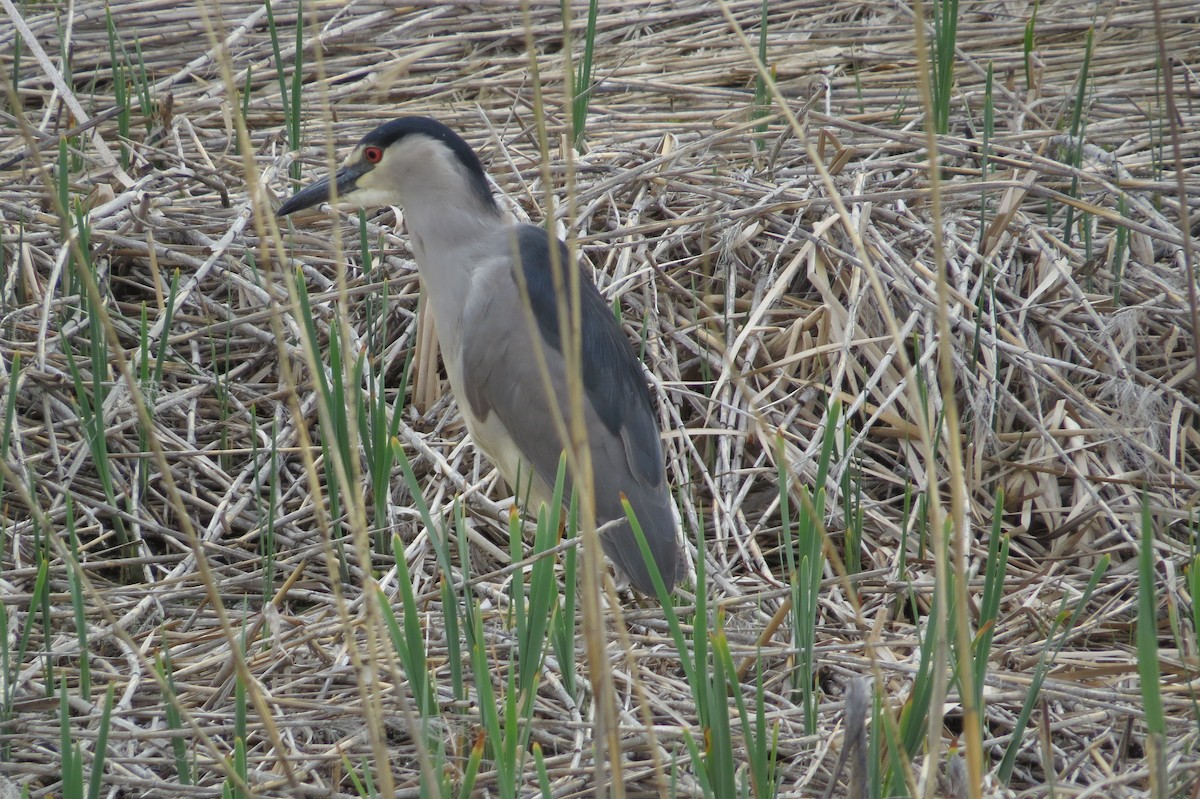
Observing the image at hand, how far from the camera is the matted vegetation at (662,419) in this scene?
215cm

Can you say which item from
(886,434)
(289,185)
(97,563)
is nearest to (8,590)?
(97,563)

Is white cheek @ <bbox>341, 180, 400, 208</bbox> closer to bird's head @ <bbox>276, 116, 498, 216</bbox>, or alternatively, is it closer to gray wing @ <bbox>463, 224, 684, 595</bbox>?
bird's head @ <bbox>276, 116, 498, 216</bbox>

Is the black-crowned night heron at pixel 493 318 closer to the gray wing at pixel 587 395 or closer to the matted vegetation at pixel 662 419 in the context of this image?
the gray wing at pixel 587 395

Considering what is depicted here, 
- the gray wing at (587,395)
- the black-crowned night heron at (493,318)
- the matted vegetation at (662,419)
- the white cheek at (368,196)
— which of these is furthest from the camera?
the white cheek at (368,196)

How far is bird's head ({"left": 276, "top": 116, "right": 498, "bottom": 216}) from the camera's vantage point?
131 inches

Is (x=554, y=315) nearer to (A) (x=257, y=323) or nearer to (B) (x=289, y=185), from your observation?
(A) (x=257, y=323)

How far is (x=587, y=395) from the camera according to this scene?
3.27 meters

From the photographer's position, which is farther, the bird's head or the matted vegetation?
the bird's head

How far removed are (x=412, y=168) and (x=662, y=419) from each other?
0.99 meters

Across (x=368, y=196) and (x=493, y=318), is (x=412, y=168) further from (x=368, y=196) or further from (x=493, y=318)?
(x=493, y=318)

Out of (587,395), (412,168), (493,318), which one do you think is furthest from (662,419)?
(412,168)

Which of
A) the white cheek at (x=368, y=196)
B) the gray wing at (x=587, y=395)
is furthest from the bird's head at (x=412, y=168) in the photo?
the gray wing at (x=587, y=395)

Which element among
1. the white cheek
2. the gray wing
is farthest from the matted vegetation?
the white cheek

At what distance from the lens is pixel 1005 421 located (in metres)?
3.49
